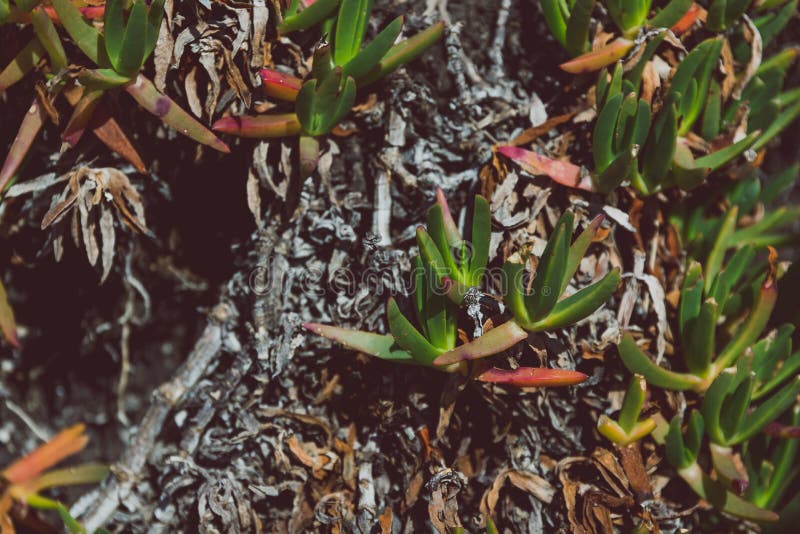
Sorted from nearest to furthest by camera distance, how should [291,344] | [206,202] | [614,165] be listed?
[614,165] → [291,344] → [206,202]

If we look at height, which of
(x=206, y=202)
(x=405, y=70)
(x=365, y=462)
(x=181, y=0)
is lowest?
(x=365, y=462)

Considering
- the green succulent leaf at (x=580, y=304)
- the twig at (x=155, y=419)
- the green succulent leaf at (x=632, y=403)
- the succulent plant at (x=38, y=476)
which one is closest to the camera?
the green succulent leaf at (x=580, y=304)

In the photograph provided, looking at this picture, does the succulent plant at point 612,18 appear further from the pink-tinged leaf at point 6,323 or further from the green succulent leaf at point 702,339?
the pink-tinged leaf at point 6,323

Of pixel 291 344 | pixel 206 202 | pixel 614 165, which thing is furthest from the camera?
pixel 206 202

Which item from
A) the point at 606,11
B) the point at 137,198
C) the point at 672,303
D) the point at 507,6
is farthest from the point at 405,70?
the point at 672,303

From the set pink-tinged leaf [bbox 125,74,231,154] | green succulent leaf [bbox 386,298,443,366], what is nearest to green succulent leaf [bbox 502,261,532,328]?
green succulent leaf [bbox 386,298,443,366]

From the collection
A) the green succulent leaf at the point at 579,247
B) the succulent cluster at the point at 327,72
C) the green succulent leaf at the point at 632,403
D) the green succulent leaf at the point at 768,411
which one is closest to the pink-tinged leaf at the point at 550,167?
the green succulent leaf at the point at 579,247

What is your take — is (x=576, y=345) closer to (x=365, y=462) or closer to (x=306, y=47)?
(x=365, y=462)
